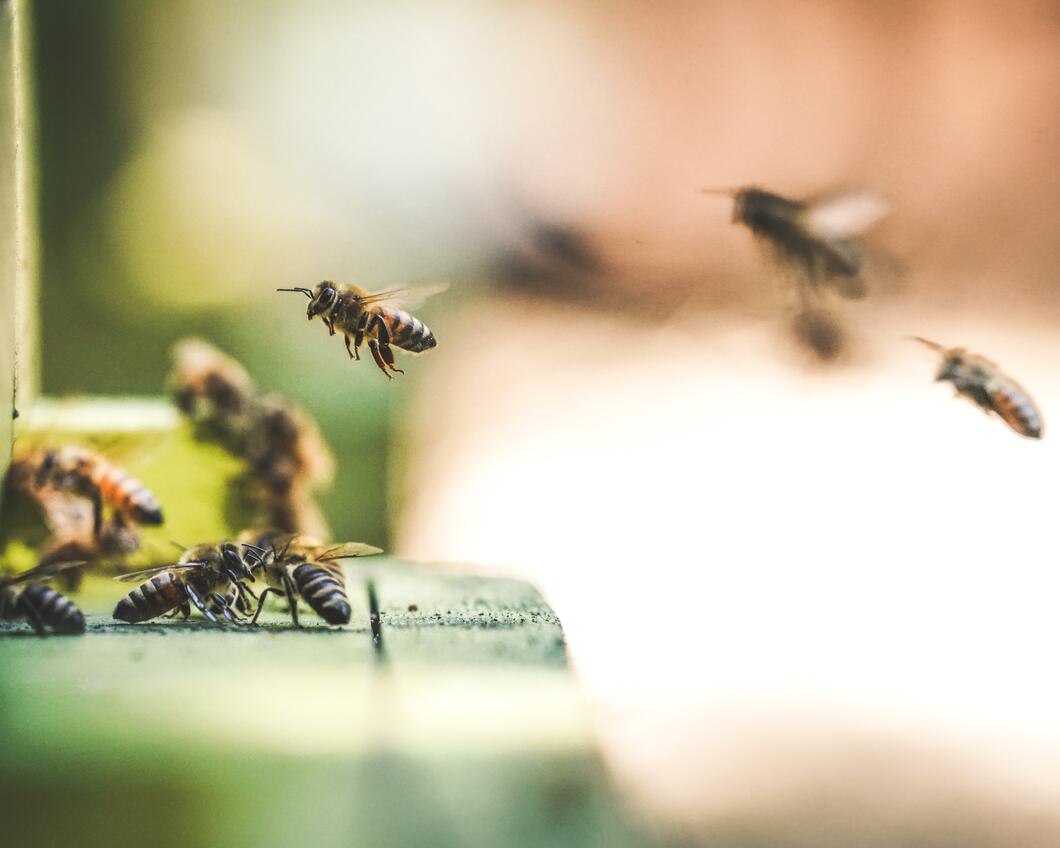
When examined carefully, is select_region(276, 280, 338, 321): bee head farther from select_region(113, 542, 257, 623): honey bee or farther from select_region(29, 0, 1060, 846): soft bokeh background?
select_region(29, 0, 1060, 846): soft bokeh background

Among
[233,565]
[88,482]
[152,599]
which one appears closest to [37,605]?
[152,599]

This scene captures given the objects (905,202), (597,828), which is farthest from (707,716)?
(905,202)

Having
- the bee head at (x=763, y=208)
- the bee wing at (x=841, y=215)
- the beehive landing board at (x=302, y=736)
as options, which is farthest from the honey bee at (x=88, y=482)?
the bee wing at (x=841, y=215)

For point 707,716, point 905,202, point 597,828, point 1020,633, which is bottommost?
point 597,828

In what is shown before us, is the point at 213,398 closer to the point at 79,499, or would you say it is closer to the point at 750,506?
the point at 79,499

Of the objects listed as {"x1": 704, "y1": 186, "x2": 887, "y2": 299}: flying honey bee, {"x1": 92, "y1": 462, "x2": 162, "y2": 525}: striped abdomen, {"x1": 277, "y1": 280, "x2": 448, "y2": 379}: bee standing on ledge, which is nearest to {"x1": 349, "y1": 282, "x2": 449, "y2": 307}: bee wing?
{"x1": 277, "y1": 280, "x2": 448, "y2": 379}: bee standing on ledge

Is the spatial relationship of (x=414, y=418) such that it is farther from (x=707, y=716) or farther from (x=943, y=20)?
(x=943, y=20)
